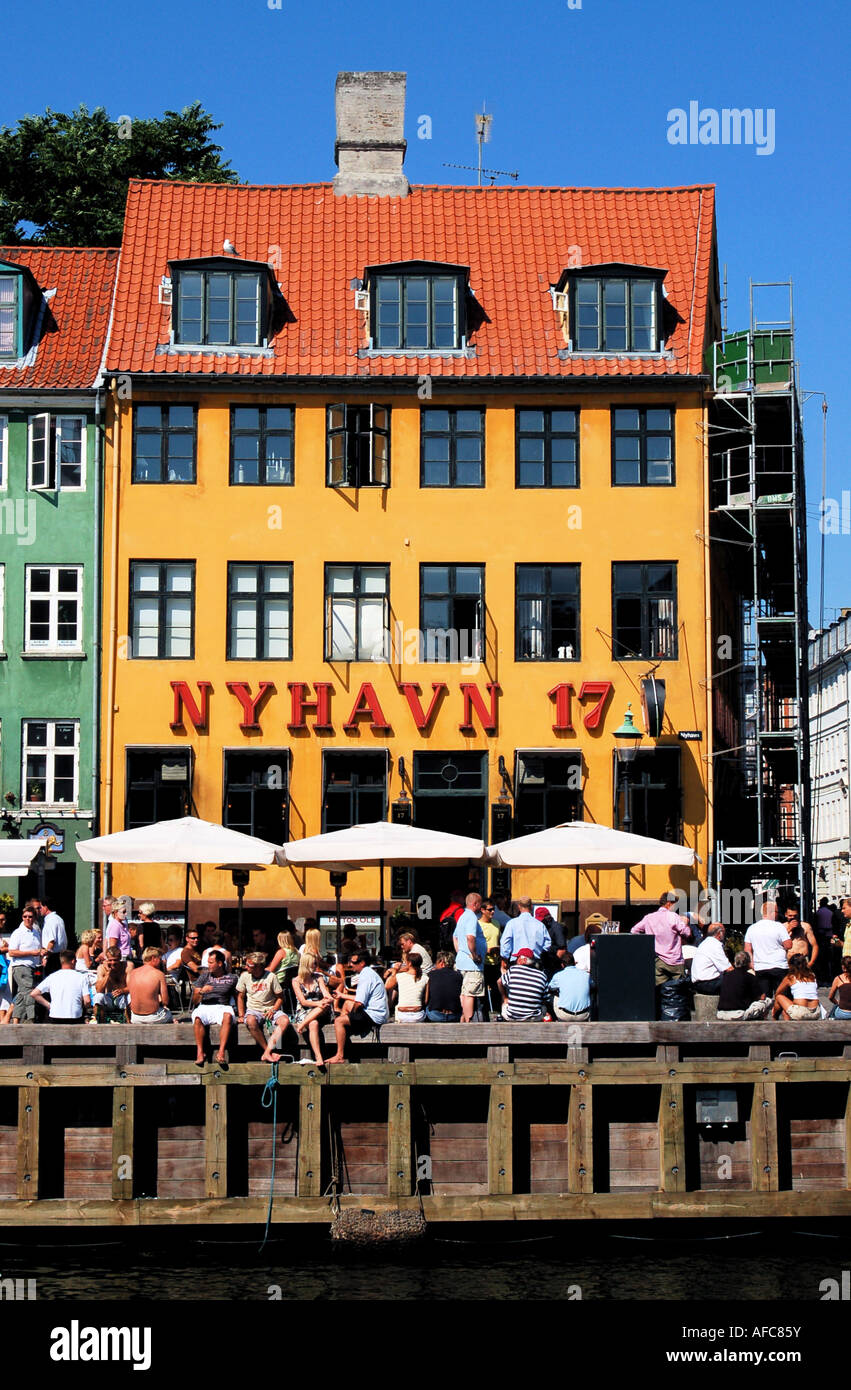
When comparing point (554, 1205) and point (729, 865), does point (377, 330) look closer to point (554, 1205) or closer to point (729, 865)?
point (729, 865)

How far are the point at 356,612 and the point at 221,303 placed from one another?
22.1 ft

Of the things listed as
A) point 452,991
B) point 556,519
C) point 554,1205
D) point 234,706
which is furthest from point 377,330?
point 554,1205

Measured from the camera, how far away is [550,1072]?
1969 cm

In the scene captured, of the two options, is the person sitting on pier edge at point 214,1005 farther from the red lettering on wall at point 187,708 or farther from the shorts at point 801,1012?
the red lettering on wall at point 187,708

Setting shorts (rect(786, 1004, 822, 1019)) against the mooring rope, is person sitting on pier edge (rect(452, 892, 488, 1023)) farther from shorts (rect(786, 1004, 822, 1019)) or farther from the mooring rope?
shorts (rect(786, 1004, 822, 1019))

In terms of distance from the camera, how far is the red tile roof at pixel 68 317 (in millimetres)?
37406

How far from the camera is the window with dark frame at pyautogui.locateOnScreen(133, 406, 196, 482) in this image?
1448 inches

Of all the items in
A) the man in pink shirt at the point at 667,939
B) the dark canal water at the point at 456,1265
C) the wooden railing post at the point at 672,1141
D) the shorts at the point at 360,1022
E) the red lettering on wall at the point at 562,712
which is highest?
the red lettering on wall at the point at 562,712

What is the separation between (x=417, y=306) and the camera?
3734 cm

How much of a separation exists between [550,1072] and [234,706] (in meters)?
17.5

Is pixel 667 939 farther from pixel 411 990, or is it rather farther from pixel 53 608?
pixel 53 608

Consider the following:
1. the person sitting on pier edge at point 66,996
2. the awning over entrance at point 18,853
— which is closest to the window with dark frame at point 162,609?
the awning over entrance at point 18,853

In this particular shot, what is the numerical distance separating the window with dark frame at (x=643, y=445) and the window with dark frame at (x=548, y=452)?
0.84 meters

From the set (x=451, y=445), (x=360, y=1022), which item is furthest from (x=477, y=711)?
(x=360, y=1022)
